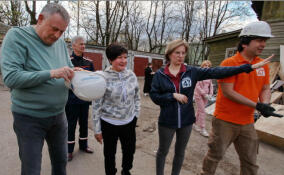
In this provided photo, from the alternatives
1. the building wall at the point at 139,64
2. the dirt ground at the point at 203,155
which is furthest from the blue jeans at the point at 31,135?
the building wall at the point at 139,64

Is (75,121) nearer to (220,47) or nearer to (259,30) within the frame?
(259,30)

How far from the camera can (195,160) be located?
113 inches

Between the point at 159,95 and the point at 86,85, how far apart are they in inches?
32.9

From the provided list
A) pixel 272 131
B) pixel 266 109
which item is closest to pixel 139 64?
pixel 272 131

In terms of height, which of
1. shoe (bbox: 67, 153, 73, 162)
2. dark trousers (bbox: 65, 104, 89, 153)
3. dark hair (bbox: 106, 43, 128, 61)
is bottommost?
shoe (bbox: 67, 153, 73, 162)

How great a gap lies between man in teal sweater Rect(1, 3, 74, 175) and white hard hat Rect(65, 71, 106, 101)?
79mm

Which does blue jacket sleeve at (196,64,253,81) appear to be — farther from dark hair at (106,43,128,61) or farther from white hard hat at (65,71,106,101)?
white hard hat at (65,71,106,101)

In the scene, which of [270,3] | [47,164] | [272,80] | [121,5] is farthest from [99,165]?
[121,5]

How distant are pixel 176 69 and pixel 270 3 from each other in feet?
31.1

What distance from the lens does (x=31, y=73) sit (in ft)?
3.93

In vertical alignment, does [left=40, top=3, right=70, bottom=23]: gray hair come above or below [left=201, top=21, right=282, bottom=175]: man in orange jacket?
above

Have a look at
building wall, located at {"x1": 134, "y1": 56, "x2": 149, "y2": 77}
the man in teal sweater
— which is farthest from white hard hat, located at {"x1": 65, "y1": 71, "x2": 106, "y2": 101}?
building wall, located at {"x1": 134, "y1": 56, "x2": 149, "y2": 77}

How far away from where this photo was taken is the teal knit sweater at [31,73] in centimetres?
119

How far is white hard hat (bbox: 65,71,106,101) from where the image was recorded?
1.39 metres
